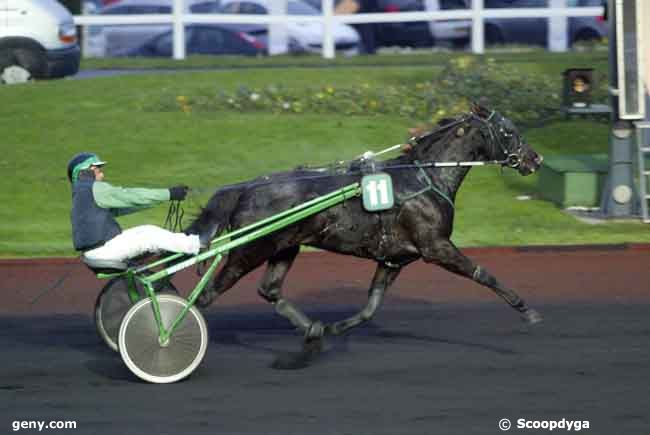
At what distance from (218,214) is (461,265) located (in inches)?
65.5

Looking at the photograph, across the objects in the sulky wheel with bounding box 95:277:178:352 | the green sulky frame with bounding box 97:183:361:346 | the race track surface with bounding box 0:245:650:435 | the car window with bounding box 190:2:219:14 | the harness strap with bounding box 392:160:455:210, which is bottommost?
the race track surface with bounding box 0:245:650:435

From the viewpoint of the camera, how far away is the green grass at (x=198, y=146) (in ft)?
43.7

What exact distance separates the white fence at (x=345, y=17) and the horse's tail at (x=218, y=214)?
13.5 m

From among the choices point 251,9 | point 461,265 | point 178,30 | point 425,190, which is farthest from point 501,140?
point 251,9

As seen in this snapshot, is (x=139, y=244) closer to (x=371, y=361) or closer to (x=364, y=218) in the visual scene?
(x=364, y=218)

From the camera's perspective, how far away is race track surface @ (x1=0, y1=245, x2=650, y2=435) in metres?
7.16

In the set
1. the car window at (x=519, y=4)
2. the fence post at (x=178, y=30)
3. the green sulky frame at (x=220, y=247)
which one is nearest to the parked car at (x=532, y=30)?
the car window at (x=519, y=4)

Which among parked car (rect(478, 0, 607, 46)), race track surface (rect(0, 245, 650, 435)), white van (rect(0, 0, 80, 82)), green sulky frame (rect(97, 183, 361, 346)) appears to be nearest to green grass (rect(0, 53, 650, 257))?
white van (rect(0, 0, 80, 82))

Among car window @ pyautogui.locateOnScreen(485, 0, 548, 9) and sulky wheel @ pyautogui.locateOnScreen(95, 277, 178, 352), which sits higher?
car window @ pyautogui.locateOnScreen(485, 0, 548, 9)

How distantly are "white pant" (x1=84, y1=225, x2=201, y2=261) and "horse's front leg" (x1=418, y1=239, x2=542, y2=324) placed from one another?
1.59m

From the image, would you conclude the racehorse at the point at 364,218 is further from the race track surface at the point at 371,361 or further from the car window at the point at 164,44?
the car window at the point at 164,44

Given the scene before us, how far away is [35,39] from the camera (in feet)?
65.9

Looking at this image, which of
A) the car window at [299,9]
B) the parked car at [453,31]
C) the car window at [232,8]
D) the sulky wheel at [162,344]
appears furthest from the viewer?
the parked car at [453,31]

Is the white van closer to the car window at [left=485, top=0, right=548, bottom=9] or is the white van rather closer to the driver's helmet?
the car window at [left=485, top=0, right=548, bottom=9]
